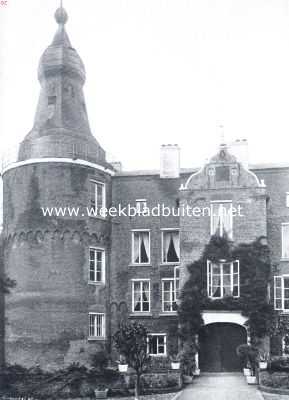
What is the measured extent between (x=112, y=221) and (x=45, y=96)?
7.96 metres

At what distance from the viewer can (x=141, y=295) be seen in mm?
38000

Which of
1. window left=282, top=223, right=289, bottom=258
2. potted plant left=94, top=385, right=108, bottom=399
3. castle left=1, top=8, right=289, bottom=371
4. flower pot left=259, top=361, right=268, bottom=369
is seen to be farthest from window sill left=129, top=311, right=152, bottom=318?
potted plant left=94, top=385, right=108, bottom=399

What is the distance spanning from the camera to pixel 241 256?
3503cm

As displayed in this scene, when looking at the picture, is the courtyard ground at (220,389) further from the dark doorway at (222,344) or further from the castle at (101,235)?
the castle at (101,235)

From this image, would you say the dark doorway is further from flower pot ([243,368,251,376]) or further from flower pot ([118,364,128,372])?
flower pot ([118,364,128,372])

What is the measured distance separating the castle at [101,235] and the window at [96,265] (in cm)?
8

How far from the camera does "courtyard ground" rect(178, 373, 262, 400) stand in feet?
84.8

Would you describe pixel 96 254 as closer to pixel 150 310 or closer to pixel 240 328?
pixel 150 310

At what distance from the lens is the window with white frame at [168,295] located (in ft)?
123

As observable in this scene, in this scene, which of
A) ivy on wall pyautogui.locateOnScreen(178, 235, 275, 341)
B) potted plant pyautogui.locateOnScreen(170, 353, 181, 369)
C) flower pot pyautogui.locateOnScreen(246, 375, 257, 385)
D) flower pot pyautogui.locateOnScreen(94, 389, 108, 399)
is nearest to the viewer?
flower pot pyautogui.locateOnScreen(94, 389, 108, 399)

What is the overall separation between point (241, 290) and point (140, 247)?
21.7 ft

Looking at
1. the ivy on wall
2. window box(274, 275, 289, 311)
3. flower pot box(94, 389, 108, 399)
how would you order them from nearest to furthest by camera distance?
flower pot box(94, 389, 108, 399) < the ivy on wall < window box(274, 275, 289, 311)

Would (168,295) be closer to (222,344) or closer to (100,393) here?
(222,344)

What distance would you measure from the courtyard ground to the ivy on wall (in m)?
2.71
